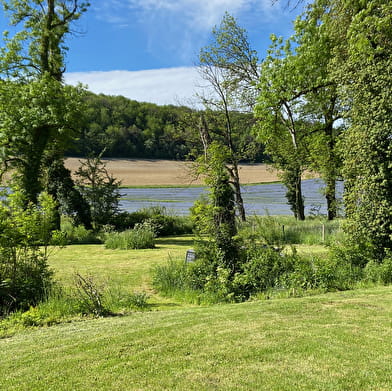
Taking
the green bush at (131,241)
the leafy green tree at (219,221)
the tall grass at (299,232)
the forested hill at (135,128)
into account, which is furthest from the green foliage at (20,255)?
the forested hill at (135,128)

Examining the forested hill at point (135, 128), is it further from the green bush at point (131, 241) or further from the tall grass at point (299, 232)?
the tall grass at point (299, 232)

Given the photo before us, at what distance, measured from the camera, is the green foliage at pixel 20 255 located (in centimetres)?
669

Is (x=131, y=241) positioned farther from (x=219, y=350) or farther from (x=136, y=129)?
(x=136, y=129)

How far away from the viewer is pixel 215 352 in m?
3.96

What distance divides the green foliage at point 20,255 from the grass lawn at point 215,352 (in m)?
1.73

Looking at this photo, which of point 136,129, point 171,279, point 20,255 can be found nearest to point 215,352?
point 171,279

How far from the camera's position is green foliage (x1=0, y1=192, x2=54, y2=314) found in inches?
263

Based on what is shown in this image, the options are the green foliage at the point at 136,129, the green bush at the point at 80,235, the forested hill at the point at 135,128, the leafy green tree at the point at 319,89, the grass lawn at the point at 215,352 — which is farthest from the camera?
the green foliage at the point at 136,129

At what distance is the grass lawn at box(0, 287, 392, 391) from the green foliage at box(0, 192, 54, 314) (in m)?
1.73

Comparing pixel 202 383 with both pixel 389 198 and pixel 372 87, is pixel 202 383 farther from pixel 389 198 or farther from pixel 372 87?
pixel 372 87

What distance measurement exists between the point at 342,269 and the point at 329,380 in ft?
16.8

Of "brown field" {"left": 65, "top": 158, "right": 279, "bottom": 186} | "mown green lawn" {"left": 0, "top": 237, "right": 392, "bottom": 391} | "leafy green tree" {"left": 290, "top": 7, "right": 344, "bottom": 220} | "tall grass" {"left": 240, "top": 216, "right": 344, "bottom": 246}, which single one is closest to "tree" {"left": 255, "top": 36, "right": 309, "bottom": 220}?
"leafy green tree" {"left": 290, "top": 7, "right": 344, "bottom": 220}

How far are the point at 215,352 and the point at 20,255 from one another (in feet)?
17.1

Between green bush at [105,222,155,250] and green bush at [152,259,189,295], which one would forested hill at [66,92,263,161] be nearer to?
green bush at [105,222,155,250]
